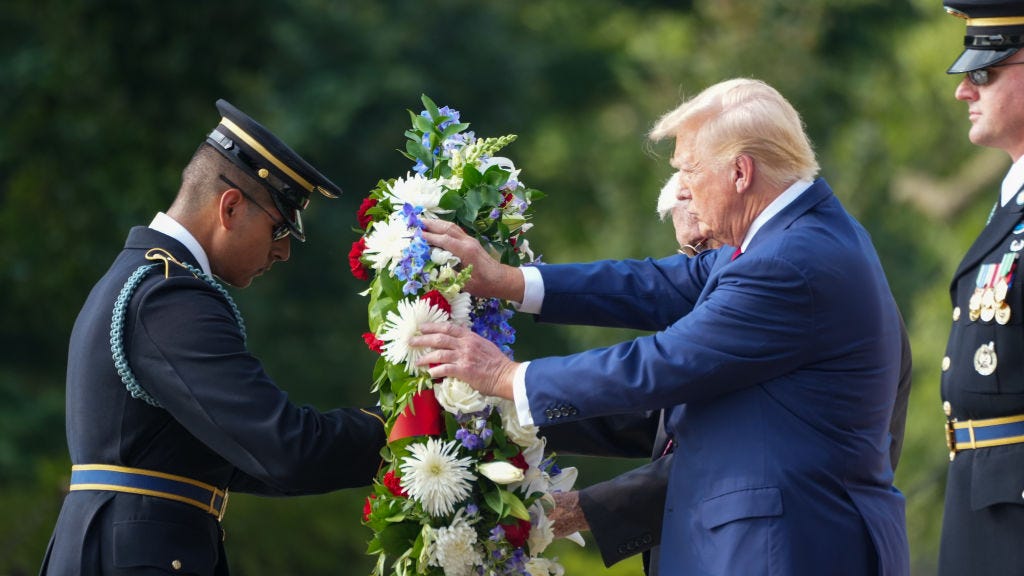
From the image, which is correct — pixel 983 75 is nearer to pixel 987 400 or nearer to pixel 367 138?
pixel 987 400

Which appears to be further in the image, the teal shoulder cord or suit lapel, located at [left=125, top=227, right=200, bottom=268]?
suit lapel, located at [left=125, top=227, right=200, bottom=268]

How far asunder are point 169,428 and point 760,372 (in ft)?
5.26

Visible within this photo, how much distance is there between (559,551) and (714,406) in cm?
850

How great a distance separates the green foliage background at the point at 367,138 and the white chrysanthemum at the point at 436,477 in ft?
16.6

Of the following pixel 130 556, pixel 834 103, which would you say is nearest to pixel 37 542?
pixel 130 556

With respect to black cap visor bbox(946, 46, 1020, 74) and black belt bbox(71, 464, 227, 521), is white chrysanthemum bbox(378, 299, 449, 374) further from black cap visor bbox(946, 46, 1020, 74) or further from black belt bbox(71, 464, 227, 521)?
black cap visor bbox(946, 46, 1020, 74)

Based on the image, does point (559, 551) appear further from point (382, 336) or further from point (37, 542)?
point (382, 336)

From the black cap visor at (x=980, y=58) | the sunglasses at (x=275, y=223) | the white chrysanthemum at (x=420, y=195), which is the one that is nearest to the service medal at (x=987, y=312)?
the black cap visor at (x=980, y=58)

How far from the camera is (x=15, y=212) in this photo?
11172mm

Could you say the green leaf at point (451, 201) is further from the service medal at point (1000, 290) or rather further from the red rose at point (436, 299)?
the service medal at point (1000, 290)

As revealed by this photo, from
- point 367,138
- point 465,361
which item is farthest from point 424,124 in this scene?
point 367,138

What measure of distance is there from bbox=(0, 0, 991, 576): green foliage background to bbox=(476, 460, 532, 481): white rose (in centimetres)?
516

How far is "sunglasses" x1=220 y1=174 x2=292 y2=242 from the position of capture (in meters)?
4.07

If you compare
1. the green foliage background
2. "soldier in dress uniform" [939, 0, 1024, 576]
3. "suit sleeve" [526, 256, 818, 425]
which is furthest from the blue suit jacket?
the green foliage background
